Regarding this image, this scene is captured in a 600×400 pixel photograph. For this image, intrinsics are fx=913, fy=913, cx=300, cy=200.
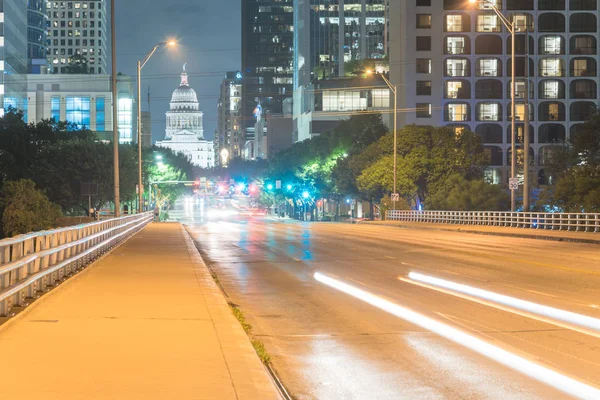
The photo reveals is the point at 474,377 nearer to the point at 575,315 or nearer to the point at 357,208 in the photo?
the point at 575,315

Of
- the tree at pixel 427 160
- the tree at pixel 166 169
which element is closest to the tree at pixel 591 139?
the tree at pixel 427 160

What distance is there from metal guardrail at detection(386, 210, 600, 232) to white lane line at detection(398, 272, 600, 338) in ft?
89.7

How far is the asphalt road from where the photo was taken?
9.22m

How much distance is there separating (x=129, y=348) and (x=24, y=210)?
52.7 m

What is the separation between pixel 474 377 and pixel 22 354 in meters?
4.72

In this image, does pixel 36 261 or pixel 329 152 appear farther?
pixel 329 152

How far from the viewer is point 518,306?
1529 centimetres

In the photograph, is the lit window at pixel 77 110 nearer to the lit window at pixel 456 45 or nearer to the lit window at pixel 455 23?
the lit window at pixel 456 45

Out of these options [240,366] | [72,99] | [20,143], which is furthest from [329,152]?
[240,366]

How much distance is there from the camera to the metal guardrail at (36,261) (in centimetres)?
1202

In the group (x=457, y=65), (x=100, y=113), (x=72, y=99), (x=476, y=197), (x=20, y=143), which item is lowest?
(x=476, y=197)

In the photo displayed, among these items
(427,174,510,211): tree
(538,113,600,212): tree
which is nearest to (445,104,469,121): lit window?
(427,174,510,211): tree

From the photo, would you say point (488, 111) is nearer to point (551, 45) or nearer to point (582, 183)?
point (551, 45)

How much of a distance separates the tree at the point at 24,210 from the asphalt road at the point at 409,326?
112 feet
